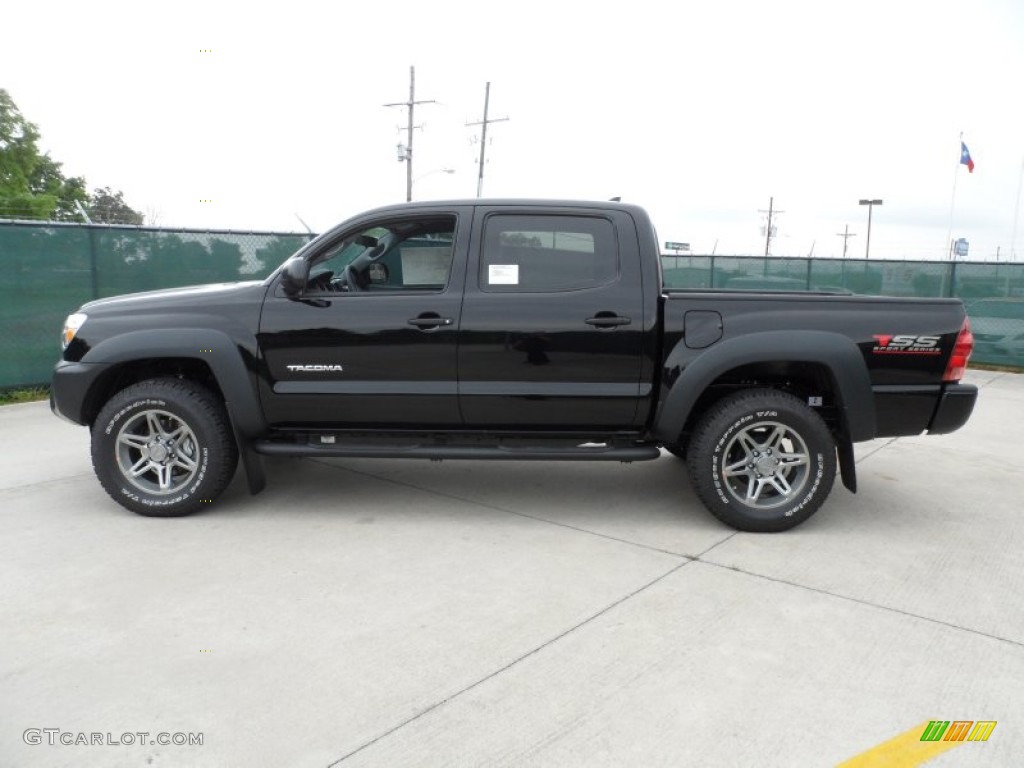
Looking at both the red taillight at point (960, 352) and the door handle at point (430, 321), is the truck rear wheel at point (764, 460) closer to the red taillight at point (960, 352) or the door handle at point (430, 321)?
the red taillight at point (960, 352)

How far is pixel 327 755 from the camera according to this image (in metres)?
2.43

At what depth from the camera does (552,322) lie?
435cm

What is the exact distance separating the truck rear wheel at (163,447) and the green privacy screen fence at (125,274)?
4.49 metres

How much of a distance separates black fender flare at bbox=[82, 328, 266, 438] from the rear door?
1.24 meters

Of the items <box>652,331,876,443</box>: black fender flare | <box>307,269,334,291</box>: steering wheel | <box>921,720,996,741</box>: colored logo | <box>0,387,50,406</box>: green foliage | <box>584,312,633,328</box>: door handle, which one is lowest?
<box>921,720,996,741</box>: colored logo

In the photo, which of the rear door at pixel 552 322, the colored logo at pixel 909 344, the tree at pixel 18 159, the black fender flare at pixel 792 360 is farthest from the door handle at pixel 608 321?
the tree at pixel 18 159

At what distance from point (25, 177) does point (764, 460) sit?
54.5m

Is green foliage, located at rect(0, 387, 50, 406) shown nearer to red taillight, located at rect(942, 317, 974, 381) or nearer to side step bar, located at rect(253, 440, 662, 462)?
side step bar, located at rect(253, 440, 662, 462)

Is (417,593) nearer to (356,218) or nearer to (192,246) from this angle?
(356,218)

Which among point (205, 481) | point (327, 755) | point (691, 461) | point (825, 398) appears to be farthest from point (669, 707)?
point (205, 481)

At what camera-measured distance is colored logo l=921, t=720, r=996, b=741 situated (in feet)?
8.39

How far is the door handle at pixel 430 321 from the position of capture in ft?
14.3

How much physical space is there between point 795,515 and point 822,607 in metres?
0.95

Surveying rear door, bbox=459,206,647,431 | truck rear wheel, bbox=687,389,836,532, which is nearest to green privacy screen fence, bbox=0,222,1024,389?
truck rear wheel, bbox=687,389,836,532
